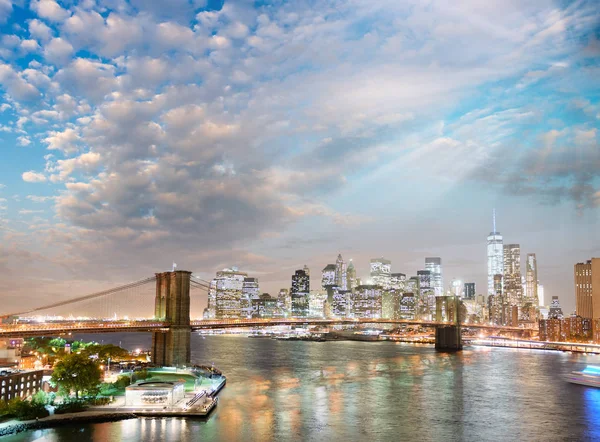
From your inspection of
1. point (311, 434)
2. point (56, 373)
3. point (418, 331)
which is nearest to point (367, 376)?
point (311, 434)

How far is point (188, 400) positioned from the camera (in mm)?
41219

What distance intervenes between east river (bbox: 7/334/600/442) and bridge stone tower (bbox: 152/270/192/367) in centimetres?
585

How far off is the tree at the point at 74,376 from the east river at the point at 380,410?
5394 millimetres

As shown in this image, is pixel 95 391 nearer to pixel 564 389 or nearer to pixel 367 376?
pixel 367 376

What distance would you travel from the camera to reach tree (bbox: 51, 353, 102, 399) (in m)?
39.0

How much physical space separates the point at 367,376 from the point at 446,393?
45.4ft

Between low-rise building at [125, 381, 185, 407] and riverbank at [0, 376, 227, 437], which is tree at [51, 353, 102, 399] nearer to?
riverbank at [0, 376, 227, 437]

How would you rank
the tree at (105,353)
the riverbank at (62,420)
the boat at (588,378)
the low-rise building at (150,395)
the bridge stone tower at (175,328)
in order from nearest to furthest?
the riverbank at (62,420) < the low-rise building at (150,395) < the bridge stone tower at (175,328) < the boat at (588,378) < the tree at (105,353)

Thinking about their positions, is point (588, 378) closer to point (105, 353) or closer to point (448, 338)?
point (105, 353)

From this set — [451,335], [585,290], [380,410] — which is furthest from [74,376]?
[585,290]

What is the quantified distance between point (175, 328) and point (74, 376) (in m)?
16.1

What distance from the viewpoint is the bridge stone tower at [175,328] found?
180ft


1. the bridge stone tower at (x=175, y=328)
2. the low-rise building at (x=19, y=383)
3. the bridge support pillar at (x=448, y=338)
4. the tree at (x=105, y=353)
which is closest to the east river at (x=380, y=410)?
the bridge stone tower at (x=175, y=328)

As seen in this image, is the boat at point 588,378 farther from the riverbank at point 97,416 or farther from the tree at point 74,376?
the tree at point 74,376
